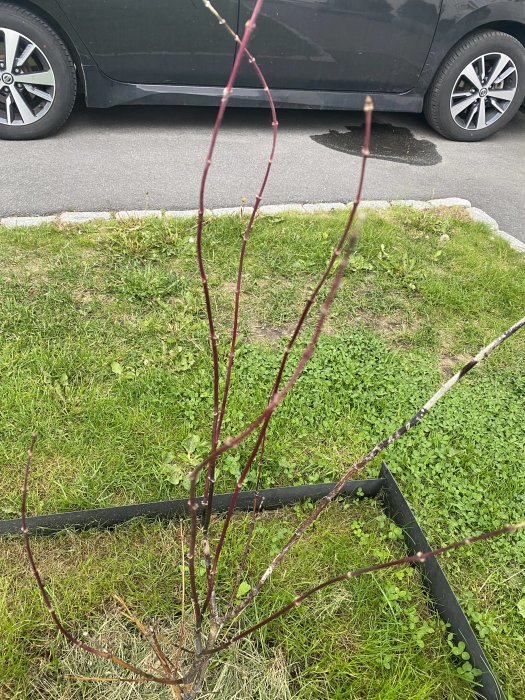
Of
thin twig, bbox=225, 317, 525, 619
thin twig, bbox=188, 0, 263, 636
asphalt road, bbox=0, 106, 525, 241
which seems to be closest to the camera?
thin twig, bbox=188, 0, 263, 636

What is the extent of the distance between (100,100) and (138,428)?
10.9ft

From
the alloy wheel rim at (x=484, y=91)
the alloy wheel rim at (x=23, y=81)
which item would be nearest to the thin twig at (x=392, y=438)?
the alloy wheel rim at (x=23, y=81)

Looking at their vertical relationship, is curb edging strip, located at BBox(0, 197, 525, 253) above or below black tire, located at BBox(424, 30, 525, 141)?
below

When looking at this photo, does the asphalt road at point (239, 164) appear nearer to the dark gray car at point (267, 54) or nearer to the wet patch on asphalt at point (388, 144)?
the wet patch on asphalt at point (388, 144)

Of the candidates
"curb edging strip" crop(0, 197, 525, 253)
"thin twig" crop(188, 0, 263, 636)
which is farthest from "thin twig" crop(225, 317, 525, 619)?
"curb edging strip" crop(0, 197, 525, 253)

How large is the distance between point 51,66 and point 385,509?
13.4ft

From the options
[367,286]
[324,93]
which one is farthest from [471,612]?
[324,93]

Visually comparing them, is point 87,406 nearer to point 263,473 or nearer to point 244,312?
point 263,473

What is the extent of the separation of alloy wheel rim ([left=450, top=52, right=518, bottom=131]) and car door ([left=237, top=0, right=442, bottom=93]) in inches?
21.5

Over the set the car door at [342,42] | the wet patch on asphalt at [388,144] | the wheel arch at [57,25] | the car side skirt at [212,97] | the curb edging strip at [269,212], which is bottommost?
the curb edging strip at [269,212]

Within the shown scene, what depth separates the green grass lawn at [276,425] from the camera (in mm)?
1730

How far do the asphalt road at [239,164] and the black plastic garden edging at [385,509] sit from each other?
244 centimetres

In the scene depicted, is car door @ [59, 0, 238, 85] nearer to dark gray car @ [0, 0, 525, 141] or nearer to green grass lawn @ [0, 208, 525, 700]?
dark gray car @ [0, 0, 525, 141]

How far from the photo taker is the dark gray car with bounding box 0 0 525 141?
416cm
